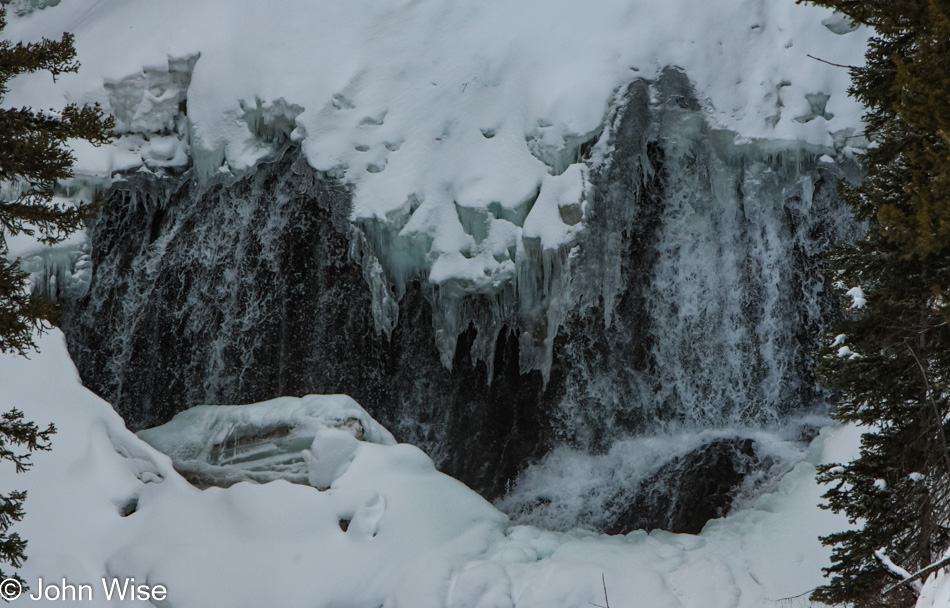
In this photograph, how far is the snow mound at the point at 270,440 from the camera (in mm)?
9266

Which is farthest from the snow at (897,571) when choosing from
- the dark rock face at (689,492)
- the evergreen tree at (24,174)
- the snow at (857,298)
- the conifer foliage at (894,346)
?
the evergreen tree at (24,174)

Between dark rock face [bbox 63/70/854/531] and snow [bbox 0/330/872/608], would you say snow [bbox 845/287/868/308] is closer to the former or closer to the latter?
snow [bbox 0/330/872/608]

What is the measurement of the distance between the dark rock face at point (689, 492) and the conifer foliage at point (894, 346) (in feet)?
12.2

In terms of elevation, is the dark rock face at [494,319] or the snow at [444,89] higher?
the snow at [444,89]

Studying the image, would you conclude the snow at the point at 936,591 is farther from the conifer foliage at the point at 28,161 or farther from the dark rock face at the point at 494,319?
the dark rock face at the point at 494,319

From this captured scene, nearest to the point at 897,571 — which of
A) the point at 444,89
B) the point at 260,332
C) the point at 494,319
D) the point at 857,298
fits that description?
the point at 857,298

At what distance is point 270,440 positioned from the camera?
9664 millimetres

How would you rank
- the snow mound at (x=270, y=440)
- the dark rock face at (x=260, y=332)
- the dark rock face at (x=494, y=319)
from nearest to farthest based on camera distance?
the snow mound at (x=270, y=440), the dark rock face at (x=494, y=319), the dark rock face at (x=260, y=332)

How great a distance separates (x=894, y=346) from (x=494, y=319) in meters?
5.34

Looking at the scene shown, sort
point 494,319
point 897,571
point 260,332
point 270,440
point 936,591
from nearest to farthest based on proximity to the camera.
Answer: point 936,591 → point 897,571 → point 270,440 → point 494,319 → point 260,332

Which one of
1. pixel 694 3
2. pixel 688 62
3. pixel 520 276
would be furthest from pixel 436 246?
pixel 694 3

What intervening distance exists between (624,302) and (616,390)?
3.64 feet

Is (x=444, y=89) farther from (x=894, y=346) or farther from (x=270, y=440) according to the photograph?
(x=894, y=346)

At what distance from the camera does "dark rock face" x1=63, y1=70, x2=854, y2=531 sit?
448 inches
